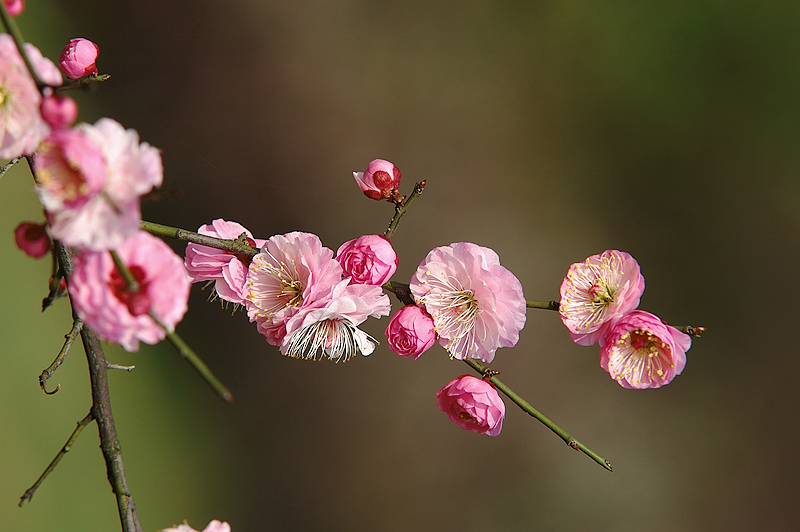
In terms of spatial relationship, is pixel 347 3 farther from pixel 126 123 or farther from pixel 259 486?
pixel 259 486

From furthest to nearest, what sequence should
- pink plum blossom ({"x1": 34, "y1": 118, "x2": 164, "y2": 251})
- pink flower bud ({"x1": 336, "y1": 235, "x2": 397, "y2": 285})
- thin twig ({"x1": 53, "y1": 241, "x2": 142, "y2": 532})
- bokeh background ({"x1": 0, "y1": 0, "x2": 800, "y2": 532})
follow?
bokeh background ({"x1": 0, "y1": 0, "x2": 800, "y2": 532}) < pink flower bud ({"x1": 336, "y1": 235, "x2": 397, "y2": 285}) < thin twig ({"x1": 53, "y1": 241, "x2": 142, "y2": 532}) < pink plum blossom ({"x1": 34, "y1": 118, "x2": 164, "y2": 251})

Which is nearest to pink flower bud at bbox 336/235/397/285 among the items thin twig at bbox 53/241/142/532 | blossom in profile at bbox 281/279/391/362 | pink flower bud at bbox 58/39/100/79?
blossom in profile at bbox 281/279/391/362

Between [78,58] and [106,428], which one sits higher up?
[78,58]

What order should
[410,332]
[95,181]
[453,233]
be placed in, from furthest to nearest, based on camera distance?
1. [453,233]
2. [410,332]
3. [95,181]

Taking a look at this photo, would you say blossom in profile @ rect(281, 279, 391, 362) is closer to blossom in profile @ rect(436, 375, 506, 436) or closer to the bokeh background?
blossom in profile @ rect(436, 375, 506, 436)

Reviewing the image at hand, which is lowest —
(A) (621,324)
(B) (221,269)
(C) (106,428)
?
(C) (106,428)

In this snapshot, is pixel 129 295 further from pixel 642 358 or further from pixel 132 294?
pixel 642 358

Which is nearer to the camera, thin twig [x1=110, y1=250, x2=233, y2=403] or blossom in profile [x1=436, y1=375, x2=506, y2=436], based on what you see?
thin twig [x1=110, y1=250, x2=233, y2=403]

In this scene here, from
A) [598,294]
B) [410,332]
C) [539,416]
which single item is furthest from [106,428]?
[598,294]
